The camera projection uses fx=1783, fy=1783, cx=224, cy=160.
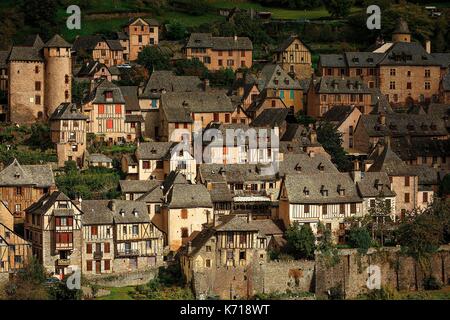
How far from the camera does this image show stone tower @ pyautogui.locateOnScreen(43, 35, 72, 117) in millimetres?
130250

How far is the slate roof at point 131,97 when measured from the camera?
5192 inches

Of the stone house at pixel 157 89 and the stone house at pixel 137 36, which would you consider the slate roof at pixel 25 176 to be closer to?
the stone house at pixel 157 89

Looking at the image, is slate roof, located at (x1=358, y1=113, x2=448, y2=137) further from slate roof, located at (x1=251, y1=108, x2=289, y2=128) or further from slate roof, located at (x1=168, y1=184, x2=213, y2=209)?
slate roof, located at (x1=168, y1=184, x2=213, y2=209)

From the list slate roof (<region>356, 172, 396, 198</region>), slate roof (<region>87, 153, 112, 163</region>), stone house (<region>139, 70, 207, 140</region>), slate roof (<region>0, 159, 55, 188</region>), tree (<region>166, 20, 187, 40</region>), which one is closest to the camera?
slate roof (<region>0, 159, 55, 188</region>)

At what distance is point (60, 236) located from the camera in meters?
109

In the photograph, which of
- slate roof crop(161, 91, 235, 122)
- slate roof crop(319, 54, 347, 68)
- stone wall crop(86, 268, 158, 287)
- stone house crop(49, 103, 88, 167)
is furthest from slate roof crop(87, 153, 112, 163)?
slate roof crop(319, 54, 347, 68)

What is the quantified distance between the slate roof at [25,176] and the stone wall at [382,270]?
18.3 metres

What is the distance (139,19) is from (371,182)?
41395 millimetres

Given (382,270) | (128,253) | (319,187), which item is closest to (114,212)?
(128,253)

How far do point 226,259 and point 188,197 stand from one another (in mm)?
5317

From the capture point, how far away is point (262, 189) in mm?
119688

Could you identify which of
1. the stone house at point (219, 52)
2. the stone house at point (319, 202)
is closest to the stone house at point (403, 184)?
the stone house at point (319, 202)

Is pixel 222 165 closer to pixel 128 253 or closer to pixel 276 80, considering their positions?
pixel 128 253
